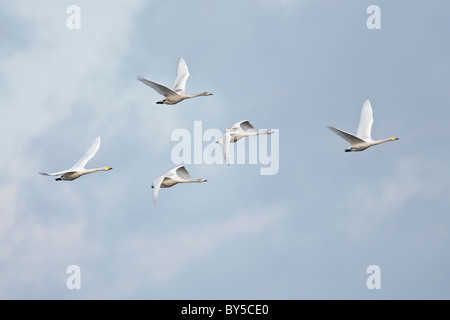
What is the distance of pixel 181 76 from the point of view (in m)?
70.8

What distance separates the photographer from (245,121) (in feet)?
226

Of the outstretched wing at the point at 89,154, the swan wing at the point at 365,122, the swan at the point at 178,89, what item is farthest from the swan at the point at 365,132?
the outstretched wing at the point at 89,154

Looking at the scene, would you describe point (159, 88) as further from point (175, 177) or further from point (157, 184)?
point (157, 184)

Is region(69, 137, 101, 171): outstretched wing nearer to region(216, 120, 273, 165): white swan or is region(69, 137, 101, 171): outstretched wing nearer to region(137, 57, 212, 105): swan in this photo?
region(137, 57, 212, 105): swan

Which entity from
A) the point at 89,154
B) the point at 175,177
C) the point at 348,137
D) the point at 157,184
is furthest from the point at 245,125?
the point at 157,184

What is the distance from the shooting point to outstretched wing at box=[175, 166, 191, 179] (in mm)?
66438

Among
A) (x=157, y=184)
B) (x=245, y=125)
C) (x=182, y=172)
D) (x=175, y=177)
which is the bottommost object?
(x=157, y=184)

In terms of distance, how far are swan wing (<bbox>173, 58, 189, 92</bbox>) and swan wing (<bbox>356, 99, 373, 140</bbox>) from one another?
38.2ft

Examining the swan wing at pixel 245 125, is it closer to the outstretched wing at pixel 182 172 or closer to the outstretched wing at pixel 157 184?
the outstretched wing at pixel 182 172

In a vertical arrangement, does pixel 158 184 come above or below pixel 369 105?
below

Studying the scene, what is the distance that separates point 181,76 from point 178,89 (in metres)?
1.12

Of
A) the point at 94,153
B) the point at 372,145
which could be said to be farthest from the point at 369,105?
the point at 94,153
